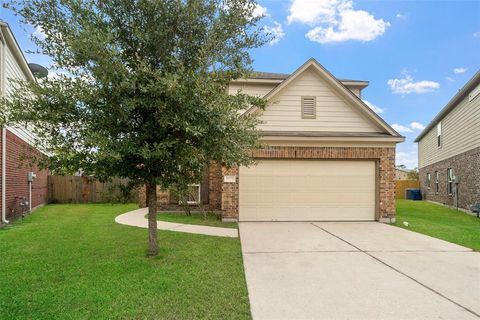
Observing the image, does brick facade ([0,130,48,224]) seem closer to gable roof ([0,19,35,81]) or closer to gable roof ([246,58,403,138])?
gable roof ([0,19,35,81])

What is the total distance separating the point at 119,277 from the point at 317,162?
8.04 metres

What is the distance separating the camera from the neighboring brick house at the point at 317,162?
36.7 feet

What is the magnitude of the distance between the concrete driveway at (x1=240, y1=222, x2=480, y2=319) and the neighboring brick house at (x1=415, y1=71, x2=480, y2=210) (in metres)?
9.10

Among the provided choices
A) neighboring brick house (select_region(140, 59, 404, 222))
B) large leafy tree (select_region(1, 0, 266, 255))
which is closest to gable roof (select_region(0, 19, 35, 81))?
large leafy tree (select_region(1, 0, 266, 255))

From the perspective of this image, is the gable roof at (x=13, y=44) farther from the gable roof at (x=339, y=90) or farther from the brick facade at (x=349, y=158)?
the gable roof at (x=339, y=90)

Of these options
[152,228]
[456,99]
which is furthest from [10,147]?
[456,99]

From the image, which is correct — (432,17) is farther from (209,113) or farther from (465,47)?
(209,113)

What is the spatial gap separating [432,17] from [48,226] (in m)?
14.2

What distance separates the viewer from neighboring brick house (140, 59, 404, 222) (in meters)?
11.2

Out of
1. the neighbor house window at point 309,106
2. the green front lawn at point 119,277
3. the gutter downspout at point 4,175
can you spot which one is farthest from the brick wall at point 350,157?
the gutter downspout at point 4,175

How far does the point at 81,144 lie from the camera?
17.6 ft

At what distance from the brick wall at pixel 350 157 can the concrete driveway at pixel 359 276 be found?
8.17ft

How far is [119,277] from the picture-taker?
5.04 m

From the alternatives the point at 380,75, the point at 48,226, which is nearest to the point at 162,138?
the point at 48,226
